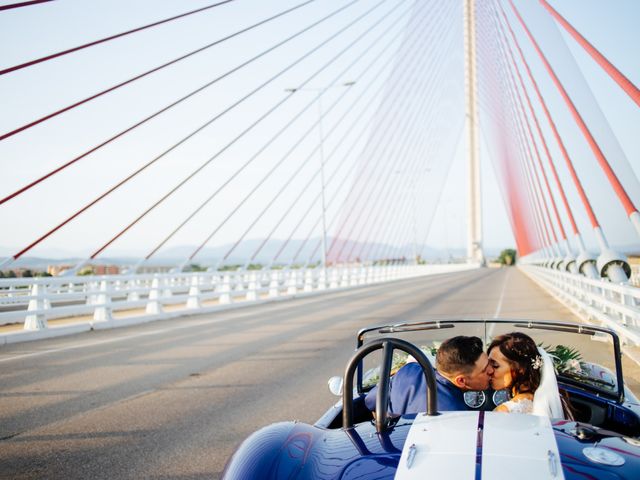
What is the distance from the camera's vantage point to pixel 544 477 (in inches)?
71.5

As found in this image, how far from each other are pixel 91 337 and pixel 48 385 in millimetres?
4798

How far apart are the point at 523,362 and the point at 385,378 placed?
29.3 inches

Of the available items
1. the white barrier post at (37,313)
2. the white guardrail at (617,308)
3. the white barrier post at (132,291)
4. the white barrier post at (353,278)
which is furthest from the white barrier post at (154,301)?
the white barrier post at (353,278)

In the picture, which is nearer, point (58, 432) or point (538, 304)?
point (58, 432)

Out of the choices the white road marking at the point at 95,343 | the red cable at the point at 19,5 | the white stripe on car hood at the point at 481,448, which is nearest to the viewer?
the white stripe on car hood at the point at 481,448

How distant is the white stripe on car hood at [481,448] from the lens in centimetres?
185

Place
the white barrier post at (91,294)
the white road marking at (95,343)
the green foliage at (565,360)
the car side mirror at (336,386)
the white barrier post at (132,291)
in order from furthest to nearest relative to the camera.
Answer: the white barrier post at (132,291), the white barrier post at (91,294), the white road marking at (95,343), the green foliage at (565,360), the car side mirror at (336,386)

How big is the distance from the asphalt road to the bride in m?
1.96

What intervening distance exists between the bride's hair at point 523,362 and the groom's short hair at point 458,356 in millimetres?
145

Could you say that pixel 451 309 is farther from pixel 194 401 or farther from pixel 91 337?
pixel 194 401

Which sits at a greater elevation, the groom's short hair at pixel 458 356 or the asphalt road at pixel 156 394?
the groom's short hair at pixel 458 356

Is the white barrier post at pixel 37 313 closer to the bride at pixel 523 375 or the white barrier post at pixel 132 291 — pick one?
the white barrier post at pixel 132 291

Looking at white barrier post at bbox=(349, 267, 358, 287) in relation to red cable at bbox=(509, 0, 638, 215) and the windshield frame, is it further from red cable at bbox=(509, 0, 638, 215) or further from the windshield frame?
the windshield frame

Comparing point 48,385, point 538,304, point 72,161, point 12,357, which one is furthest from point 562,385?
point 538,304
